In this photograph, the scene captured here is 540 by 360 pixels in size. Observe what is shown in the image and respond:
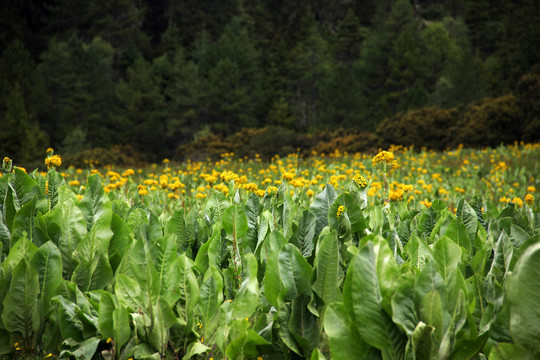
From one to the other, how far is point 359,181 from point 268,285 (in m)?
0.86

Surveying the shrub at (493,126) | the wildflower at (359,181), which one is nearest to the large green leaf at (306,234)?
the wildflower at (359,181)

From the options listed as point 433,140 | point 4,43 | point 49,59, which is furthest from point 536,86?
point 4,43

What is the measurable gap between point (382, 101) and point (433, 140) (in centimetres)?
1928

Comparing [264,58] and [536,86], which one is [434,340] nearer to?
[536,86]

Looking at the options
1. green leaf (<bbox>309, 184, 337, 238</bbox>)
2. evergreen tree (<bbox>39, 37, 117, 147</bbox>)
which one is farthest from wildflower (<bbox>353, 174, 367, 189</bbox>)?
evergreen tree (<bbox>39, 37, 117, 147</bbox>)

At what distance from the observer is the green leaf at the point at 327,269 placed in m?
1.88

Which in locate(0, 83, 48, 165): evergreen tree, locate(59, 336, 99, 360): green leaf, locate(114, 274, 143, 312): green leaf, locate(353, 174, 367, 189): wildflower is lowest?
locate(0, 83, 48, 165): evergreen tree

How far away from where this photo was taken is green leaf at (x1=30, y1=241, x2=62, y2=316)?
7.41 ft

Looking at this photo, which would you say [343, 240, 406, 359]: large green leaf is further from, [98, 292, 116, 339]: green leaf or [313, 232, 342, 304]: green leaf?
[98, 292, 116, 339]: green leaf

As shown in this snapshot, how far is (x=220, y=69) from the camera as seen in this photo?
3653 centimetres

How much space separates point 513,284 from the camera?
1471 mm

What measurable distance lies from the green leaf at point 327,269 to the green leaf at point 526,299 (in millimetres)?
635

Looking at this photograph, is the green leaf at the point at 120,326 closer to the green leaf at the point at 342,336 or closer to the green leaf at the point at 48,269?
the green leaf at the point at 48,269

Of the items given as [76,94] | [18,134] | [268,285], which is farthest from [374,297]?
[76,94]
